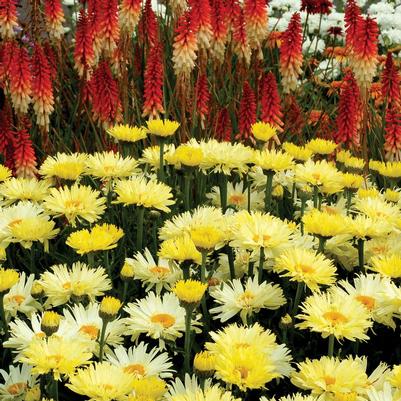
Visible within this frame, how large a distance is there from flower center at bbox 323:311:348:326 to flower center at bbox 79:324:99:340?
2.13ft

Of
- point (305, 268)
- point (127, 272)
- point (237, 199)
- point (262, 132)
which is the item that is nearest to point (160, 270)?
point (127, 272)

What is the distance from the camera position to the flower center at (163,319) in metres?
2.39

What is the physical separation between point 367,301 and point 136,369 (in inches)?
27.0

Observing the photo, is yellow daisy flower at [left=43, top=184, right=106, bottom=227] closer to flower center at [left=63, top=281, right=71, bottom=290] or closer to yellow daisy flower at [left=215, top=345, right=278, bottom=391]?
flower center at [left=63, top=281, right=71, bottom=290]

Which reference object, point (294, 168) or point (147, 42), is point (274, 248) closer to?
point (294, 168)

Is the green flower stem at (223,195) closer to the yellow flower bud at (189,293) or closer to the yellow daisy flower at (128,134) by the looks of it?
the yellow daisy flower at (128,134)

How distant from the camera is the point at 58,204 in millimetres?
2863

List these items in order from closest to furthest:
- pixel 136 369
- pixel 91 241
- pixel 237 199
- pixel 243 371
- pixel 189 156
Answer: pixel 243 371 → pixel 136 369 → pixel 91 241 → pixel 189 156 → pixel 237 199

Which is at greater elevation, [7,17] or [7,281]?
[7,17]

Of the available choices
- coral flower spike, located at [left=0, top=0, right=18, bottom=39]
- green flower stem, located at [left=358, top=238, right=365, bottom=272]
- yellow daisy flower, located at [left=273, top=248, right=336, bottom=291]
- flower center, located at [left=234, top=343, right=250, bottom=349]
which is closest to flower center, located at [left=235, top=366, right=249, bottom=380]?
flower center, located at [left=234, top=343, right=250, bottom=349]

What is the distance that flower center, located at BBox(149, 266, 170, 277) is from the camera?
2.66 metres

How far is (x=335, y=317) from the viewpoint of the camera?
7.19 ft

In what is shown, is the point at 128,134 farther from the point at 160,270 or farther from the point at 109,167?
the point at 160,270

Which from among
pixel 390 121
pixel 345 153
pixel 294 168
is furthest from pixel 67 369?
pixel 390 121
